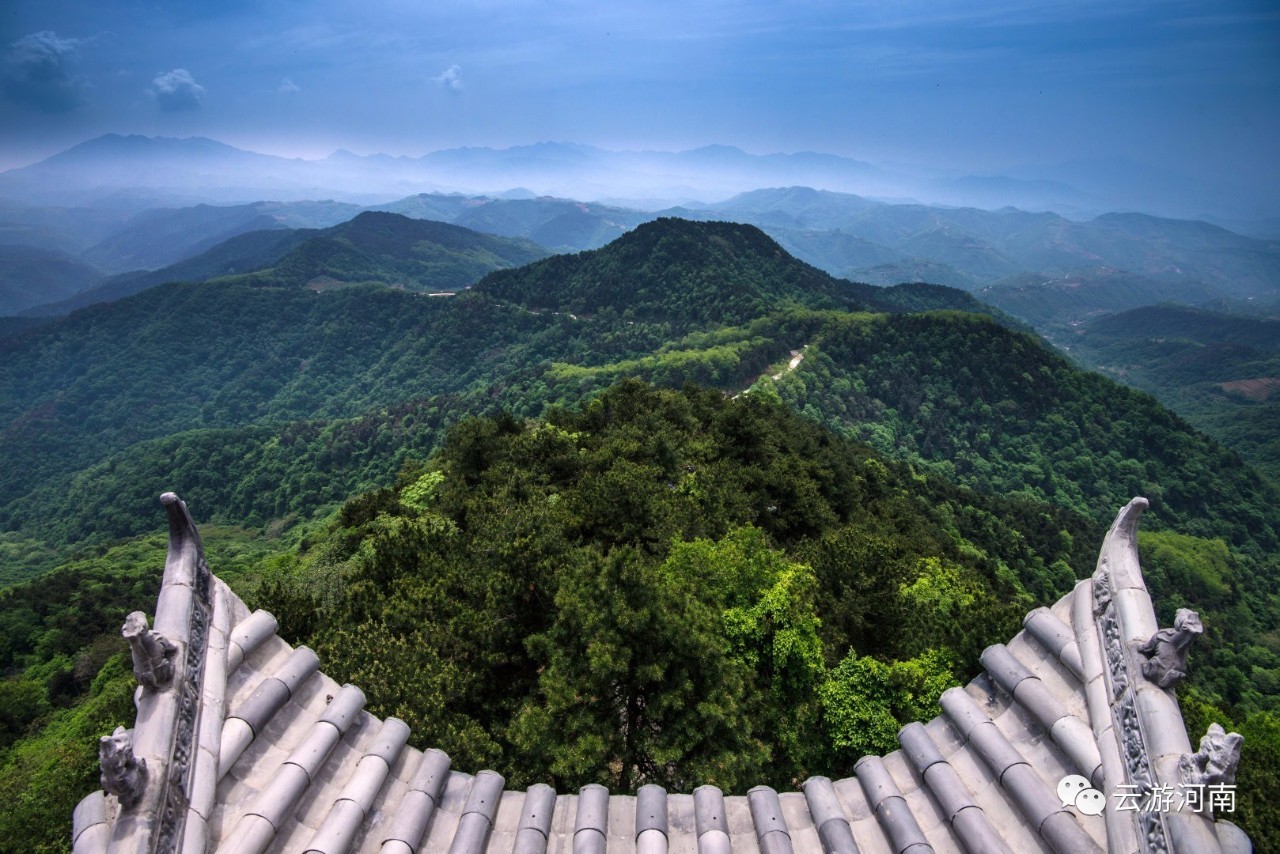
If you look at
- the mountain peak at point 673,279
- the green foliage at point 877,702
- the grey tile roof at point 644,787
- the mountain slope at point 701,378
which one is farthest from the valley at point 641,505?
the grey tile roof at point 644,787

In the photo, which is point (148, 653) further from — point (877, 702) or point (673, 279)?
point (673, 279)

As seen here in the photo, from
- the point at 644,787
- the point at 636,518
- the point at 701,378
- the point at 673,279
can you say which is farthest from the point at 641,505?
the point at 673,279

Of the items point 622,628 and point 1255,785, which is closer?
point 622,628

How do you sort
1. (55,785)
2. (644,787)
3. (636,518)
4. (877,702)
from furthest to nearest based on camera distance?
(636,518) < (55,785) < (877,702) < (644,787)

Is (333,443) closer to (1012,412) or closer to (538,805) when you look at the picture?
(538,805)

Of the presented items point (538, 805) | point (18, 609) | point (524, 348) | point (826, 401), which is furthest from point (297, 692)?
point (524, 348)
